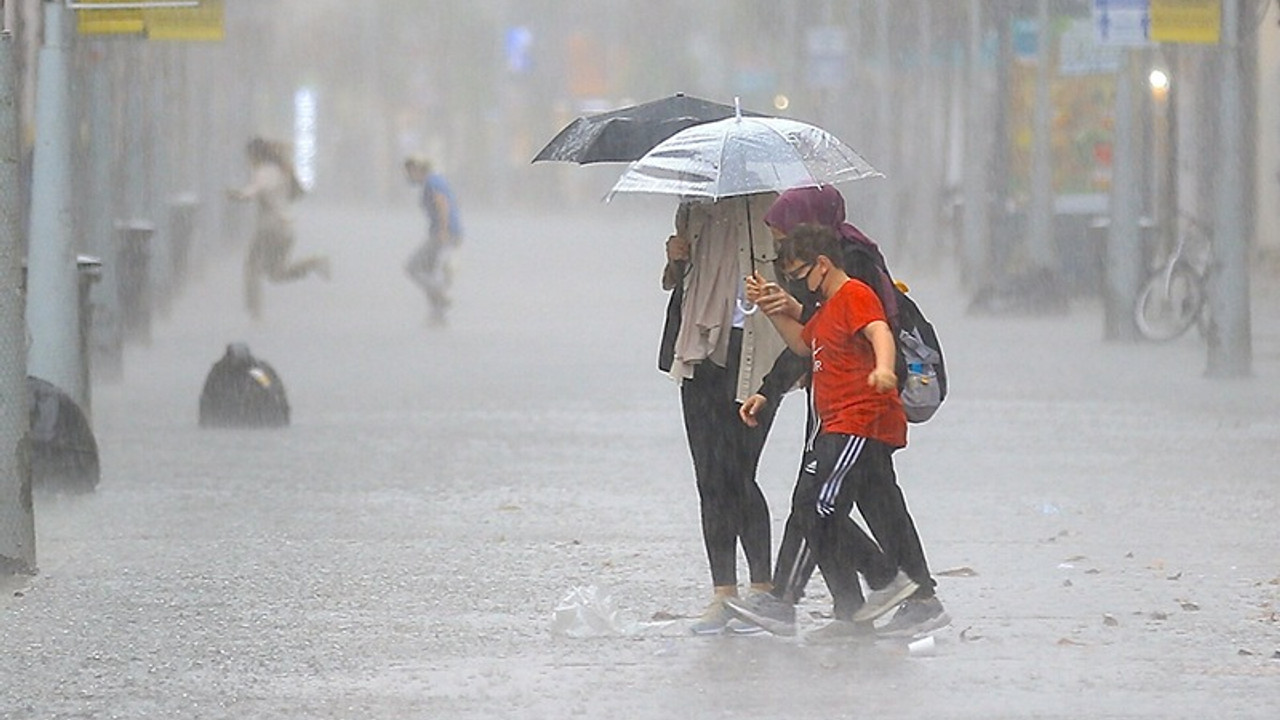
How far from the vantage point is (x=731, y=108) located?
943 centimetres

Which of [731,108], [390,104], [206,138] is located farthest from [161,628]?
[390,104]

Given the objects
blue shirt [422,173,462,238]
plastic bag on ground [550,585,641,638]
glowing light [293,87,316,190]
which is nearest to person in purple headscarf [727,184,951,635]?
plastic bag on ground [550,585,641,638]

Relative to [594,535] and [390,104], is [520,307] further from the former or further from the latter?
[390,104]

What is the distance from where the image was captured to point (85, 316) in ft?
51.5

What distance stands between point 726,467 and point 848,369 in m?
0.61

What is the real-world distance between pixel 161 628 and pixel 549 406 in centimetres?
906

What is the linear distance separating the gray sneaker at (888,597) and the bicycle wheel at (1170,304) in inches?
597

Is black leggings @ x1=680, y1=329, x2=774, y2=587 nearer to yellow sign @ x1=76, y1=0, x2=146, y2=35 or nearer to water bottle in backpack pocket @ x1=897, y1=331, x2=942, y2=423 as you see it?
water bottle in backpack pocket @ x1=897, y1=331, x2=942, y2=423

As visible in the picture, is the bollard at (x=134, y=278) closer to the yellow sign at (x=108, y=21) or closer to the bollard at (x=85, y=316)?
the bollard at (x=85, y=316)

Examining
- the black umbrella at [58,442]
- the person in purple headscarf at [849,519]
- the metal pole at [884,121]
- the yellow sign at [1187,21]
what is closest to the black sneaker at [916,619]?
the person in purple headscarf at [849,519]

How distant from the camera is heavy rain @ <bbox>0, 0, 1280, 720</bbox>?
845 cm

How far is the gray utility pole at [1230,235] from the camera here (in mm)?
19828

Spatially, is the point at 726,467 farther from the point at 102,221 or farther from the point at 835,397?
the point at 102,221

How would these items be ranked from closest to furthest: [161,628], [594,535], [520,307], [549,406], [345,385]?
[161,628], [594,535], [549,406], [345,385], [520,307]
